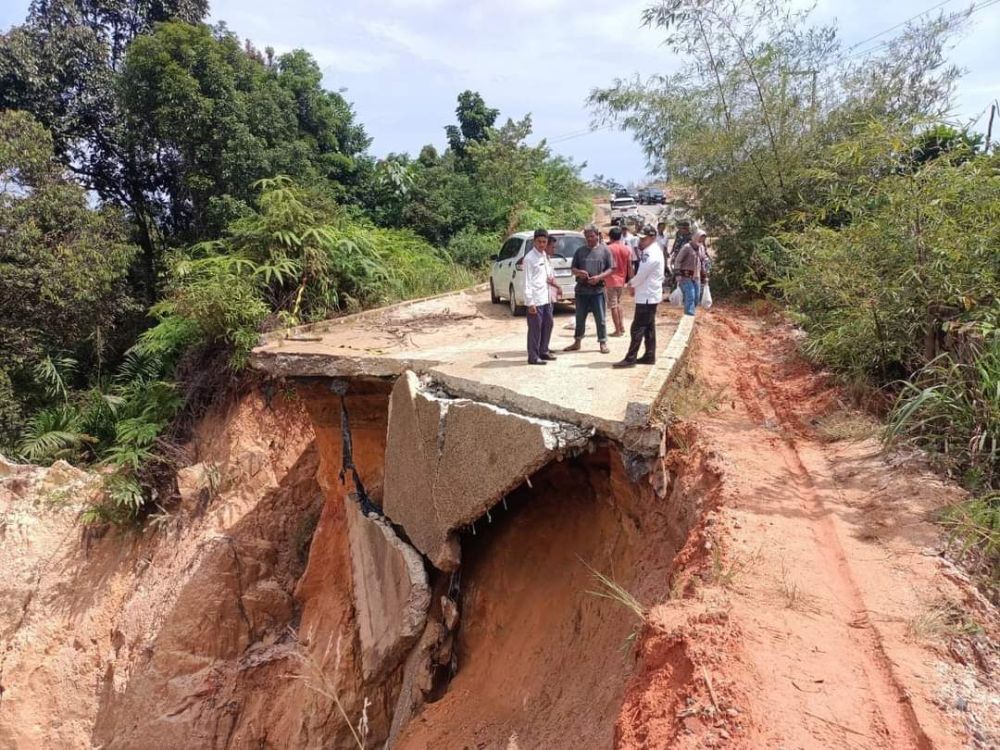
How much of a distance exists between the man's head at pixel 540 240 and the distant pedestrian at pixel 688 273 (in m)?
3.73

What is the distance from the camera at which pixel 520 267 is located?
1092cm

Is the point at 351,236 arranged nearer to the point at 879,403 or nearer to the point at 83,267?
the point at 83,267

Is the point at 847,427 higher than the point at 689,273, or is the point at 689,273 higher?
the point at 689,273

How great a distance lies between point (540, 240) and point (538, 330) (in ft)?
3.21

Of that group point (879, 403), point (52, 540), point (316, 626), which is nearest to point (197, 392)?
point (52, 540)

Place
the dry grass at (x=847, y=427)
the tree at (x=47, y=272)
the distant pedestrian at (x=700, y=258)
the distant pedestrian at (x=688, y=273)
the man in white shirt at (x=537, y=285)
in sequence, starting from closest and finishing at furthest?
the dry grass at (x=847, y=427) < the man in white shirt at (x=537, y=285) < the distant pedestrian at (x=688, y=273) < the distant pedestrian at (x=700, y=258) < the tree at (x=47, y=272)

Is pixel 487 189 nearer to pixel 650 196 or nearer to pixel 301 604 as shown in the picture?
pixel 650 196

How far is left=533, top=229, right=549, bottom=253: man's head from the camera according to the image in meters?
6.32

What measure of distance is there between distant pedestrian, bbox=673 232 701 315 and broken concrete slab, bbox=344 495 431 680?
561cm

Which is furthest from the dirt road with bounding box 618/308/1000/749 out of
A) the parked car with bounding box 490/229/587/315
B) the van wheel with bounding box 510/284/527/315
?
the van wheel with bounding box 510/284/527/315

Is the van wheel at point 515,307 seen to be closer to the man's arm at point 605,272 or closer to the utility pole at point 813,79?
the man's arm at point 605,272

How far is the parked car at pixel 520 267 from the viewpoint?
34.2ft

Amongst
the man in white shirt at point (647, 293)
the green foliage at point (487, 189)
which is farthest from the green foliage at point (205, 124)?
the man in white shirt at point (647, 293)

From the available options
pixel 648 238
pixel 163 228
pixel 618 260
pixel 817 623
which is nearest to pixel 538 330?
pixel 648 238
